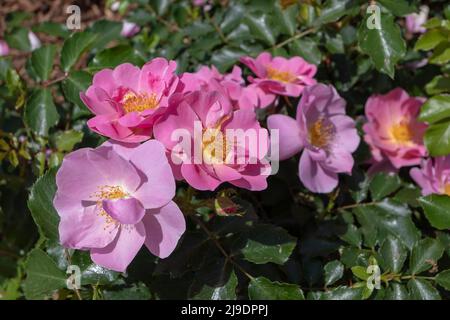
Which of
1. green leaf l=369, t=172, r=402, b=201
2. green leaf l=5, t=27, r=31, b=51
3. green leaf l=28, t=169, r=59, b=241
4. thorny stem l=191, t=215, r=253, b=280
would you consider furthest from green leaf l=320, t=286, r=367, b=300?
green leaf l=5, t=27, r=31, b=51

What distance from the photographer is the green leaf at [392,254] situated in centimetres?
149

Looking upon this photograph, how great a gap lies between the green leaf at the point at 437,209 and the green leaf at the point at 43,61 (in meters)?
1.17

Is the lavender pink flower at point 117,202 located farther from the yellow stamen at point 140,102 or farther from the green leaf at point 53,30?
the green leaf at point 53,30

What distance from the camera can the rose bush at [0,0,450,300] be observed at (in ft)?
3.93

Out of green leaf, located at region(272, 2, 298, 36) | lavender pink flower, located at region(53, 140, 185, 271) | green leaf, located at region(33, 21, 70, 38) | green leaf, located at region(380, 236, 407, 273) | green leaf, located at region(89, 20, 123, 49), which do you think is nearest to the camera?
lavender pink flower, located at region(53, 140, 185, 271)

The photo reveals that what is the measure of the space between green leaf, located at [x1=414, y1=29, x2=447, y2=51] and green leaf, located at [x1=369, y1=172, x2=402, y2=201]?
43 centimetres

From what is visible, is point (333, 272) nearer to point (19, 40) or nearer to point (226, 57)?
point (226, 57)

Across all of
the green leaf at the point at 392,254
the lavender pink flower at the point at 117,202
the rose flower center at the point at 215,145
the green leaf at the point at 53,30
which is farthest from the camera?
the green leaf at the point at 53,30

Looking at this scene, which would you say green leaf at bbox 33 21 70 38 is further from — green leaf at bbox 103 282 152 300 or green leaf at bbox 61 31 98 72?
green leaf at bbox 103 282 152 300

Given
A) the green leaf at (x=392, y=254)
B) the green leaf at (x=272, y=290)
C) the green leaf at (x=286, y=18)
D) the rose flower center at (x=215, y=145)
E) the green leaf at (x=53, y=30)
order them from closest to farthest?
the rose flower center at (x=215, y=145)
the green leaf at (x=272, y=290)
the green leaf at (x=392, y=254)
the green leaf at (x=286, y=18)
the green leaf at (x=53, y=30)

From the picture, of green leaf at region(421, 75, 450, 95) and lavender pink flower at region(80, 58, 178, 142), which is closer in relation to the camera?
lavender pink flower at region(80, 58, 178, 142)

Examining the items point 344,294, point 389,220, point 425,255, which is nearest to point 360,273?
point 344,294

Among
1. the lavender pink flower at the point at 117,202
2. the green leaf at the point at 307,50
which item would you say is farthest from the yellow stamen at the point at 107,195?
the green leaf at the point at 307,50

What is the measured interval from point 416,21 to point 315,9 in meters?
0.72
